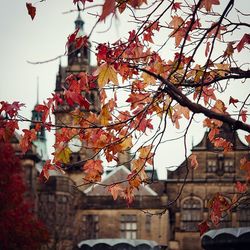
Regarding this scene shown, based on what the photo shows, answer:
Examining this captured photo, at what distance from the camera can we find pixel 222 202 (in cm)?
649

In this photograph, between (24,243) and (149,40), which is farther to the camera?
(24,243)

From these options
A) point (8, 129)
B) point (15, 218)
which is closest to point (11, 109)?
point (8, 129)

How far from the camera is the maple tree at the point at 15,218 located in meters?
31.8

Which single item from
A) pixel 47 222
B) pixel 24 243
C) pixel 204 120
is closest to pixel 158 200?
pixel 47 222

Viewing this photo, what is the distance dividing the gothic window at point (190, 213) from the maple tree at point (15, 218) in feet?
30.7

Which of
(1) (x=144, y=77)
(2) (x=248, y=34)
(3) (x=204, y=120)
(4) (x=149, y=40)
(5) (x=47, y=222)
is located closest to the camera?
(2) (x=248, y=34)

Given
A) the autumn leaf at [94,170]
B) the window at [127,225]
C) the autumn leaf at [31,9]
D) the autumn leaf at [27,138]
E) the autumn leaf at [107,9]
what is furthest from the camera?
the window at [127,225]

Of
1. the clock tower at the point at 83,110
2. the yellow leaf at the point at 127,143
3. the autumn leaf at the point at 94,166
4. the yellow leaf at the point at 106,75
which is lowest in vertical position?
the autumn leaf at the point at 94,166

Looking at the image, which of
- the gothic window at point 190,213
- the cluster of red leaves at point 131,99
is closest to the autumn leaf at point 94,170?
the cluster of red leaves at point 131,99

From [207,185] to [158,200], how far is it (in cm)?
290

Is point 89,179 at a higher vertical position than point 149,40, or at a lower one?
lower

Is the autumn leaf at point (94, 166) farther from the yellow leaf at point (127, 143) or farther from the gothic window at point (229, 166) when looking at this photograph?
the gothic window at point (229, 166)

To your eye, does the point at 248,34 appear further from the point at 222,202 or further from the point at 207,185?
the point at 207,185

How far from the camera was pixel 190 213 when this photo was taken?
39.5 meters
